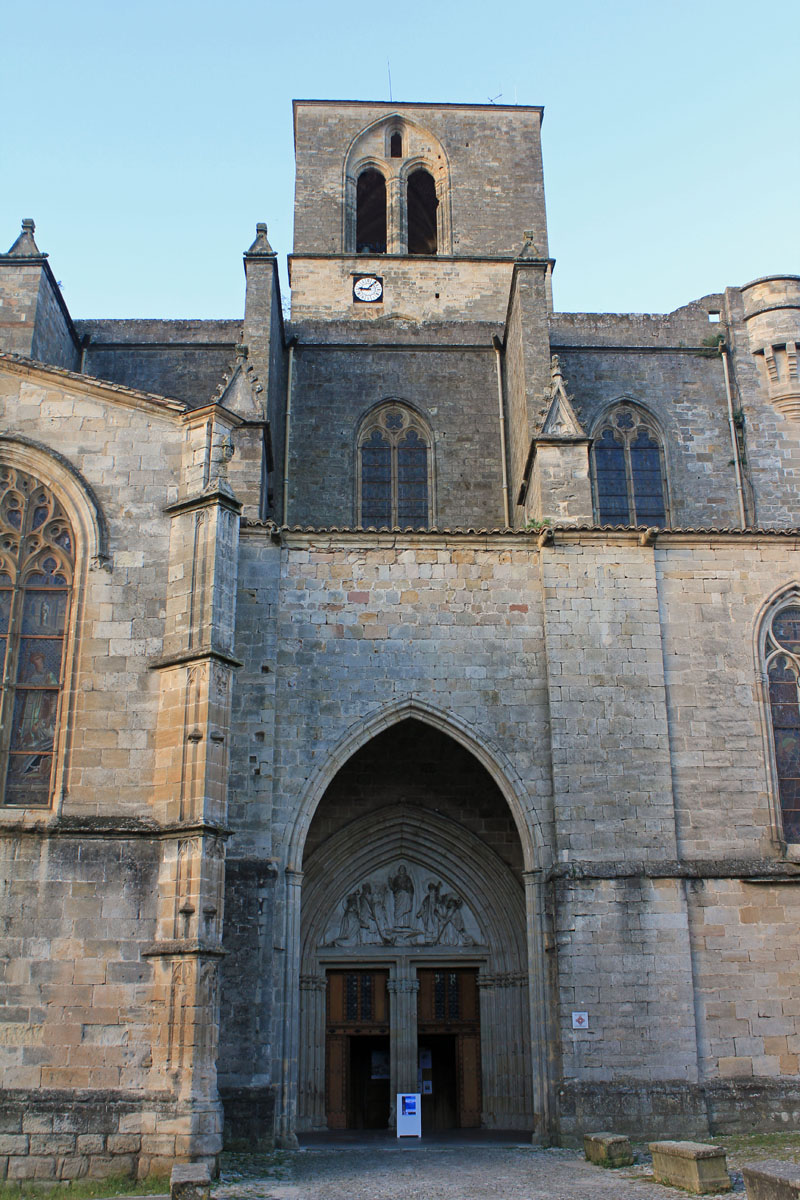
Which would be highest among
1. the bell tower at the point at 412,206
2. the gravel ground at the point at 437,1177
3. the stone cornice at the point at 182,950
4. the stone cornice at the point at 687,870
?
the bell tower at the point at 412,206

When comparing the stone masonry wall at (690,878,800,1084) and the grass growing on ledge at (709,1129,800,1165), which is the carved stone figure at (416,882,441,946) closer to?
the stone masonry wall at (690,878,800,1084)

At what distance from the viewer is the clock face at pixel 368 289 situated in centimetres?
2134

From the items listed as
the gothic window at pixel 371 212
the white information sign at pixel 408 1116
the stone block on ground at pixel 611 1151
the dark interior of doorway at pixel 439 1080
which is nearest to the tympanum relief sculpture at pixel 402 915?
the dark interior of doorway at pixel 439 1080

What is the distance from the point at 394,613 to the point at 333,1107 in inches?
237

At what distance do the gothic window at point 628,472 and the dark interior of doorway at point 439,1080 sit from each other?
8.25 m

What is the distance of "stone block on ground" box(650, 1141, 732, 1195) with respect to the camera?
8.77 metres

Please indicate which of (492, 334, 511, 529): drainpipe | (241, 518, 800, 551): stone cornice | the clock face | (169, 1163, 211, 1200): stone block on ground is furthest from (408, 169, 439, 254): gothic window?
(169, 1163, 211, 1200): stone block on ground

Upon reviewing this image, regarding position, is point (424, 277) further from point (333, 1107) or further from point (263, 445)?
point (333, 1107)

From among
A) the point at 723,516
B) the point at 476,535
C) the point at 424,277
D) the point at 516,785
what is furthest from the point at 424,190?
the point at 516,785

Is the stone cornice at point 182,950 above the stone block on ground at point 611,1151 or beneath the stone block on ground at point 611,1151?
above

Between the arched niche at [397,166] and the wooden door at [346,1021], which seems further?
the arched niche at [397,166]

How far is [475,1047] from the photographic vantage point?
14188mm

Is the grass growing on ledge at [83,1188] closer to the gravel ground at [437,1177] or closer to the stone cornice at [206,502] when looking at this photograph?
the gravel ground at [437,1177]

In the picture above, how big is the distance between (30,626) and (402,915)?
20.1 ft
